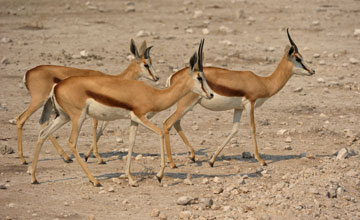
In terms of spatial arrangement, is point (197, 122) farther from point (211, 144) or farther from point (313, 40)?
point (313, 40)

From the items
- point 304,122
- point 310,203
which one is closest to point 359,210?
point 310,203

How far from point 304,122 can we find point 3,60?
8061 mm

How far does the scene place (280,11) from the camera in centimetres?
2427

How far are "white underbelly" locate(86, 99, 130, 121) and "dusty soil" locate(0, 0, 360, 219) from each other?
36.7 inches

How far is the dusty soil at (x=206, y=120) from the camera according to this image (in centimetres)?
848

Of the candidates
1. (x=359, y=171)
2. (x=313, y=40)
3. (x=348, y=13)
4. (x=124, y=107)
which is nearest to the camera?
(x=124, y=107)

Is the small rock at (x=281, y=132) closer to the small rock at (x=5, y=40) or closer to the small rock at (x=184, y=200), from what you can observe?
the small rock at (x=184, y=200)

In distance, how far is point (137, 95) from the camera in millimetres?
9227

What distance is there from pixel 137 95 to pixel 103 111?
51 centimetres

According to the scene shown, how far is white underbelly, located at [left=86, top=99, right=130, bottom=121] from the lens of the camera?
905cm

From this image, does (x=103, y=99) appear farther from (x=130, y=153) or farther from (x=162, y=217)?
(x=162, y=217)

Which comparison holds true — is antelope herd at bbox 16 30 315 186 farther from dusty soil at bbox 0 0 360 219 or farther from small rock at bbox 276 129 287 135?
small rock at bbox 276 129 287 135

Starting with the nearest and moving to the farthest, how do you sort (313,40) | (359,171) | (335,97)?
(359,171) < (335,97) < (313,40)

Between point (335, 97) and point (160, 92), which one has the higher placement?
point (160, 92)
